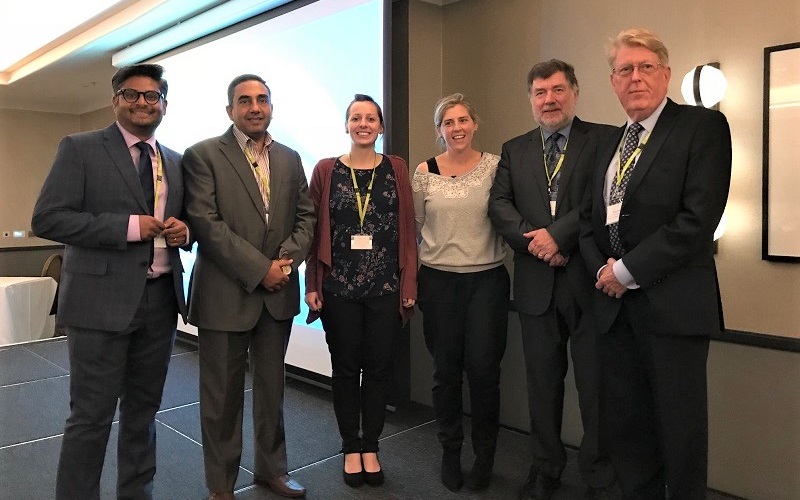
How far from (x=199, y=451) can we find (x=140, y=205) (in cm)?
158

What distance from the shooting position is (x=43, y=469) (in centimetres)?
288

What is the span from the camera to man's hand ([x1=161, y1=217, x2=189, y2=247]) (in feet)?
7.06

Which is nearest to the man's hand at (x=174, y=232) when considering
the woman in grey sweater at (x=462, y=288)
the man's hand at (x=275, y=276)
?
the man's hand at (x=275, y=276)

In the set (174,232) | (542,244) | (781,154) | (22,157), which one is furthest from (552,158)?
(22,157)

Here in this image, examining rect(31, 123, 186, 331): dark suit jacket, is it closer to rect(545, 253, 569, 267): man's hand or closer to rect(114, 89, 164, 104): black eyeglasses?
rect(114, 89, 164, 104): black eyeglasses

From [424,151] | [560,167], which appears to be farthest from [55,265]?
[560,167]

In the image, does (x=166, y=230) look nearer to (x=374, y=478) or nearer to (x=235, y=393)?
(x=235, y=393)

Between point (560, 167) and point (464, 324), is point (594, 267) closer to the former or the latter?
point (560, 167)

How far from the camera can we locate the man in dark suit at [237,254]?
230cm

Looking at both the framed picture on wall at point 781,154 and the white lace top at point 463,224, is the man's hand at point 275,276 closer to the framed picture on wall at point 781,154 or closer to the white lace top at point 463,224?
the white lace top at point 463,224

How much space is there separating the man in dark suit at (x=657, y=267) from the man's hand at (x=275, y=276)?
1.22 metres

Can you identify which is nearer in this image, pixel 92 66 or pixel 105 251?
pixel 105 251

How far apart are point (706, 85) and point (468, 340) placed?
155cm

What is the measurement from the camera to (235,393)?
7.85 ft
